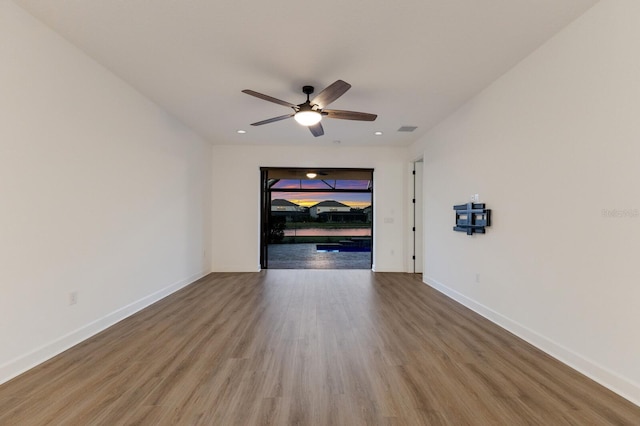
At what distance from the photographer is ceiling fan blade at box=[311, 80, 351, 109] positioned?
2748 millimetres

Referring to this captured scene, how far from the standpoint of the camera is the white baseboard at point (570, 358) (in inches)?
77.2

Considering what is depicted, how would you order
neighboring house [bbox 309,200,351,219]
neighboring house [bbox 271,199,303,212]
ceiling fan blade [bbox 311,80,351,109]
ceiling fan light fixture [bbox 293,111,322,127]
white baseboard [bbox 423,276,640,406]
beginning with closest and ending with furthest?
white baseboard [bbox 423,276,640,406], ceiling fan blade [bbox 311,80,351,109], ceiling fan light fixture [bbox 293,111,322,127], neighboring house [bbox 271,199,303,212], neighboring house [bbox 309,200,351,219]

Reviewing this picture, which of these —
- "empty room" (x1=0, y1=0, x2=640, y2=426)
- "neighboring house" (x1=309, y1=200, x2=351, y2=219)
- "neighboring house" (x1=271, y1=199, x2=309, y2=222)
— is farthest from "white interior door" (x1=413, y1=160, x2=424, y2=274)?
"neighboring house" (x1=271, y1=199, x2=309, y2=222)

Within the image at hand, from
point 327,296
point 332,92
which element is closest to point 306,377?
point 327,296

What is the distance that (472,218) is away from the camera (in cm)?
387

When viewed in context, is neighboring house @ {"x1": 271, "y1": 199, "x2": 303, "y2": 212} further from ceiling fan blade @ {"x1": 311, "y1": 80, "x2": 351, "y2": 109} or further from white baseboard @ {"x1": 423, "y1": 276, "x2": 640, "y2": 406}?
white baseboard @ {"x1": 423, "y1": 276, "x2": 640, "y2": 406}

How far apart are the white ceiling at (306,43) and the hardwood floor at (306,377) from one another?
8.87ft

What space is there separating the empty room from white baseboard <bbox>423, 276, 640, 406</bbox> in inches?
0.5

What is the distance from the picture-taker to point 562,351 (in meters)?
2.46

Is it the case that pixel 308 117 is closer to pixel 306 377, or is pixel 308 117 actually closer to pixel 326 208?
pixel 306 377

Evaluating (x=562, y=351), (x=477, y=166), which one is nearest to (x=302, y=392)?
(x=562, y=351)

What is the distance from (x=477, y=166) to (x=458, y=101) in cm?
93

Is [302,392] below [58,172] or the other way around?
below

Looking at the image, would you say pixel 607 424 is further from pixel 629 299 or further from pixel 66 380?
pixel 66 380
